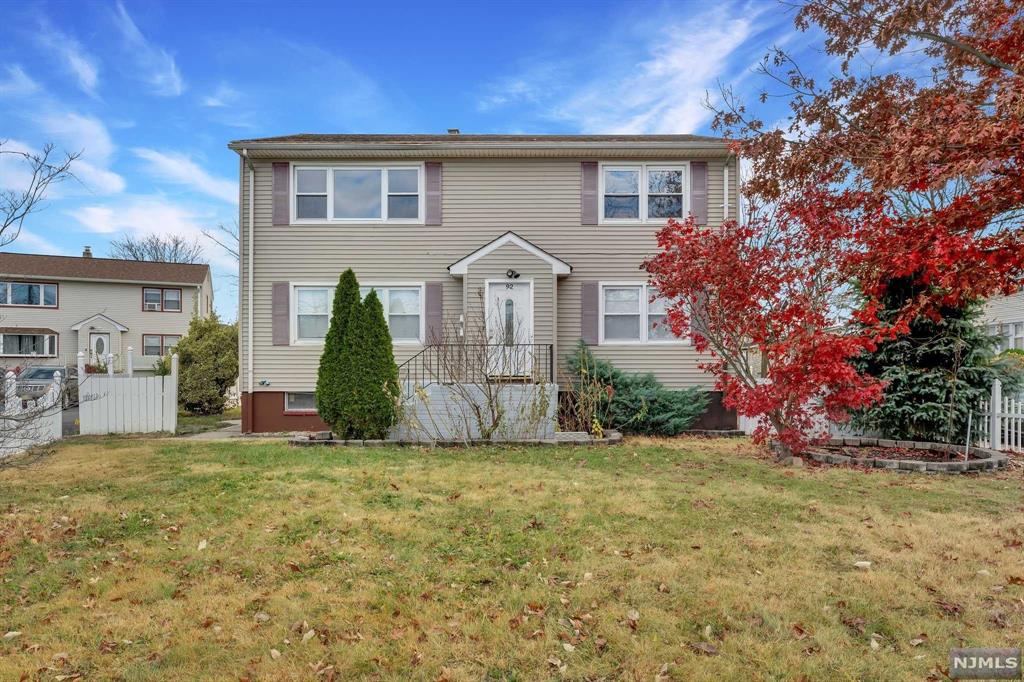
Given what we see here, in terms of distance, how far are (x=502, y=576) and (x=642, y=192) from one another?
10.7 m

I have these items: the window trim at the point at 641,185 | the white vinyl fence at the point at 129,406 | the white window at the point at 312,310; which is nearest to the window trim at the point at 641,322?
the window trim at the point at 641,185

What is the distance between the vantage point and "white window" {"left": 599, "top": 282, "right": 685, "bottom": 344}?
12797 mm

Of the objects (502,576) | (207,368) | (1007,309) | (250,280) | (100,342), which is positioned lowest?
(502,576)

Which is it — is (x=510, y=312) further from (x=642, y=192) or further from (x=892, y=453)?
(x=892, y=453)

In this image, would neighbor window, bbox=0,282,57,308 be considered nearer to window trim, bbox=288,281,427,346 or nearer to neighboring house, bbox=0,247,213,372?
neighboring house, bbox=0,247,213,372

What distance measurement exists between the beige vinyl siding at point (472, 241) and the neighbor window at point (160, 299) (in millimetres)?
21320

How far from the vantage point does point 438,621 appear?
11.0 ft

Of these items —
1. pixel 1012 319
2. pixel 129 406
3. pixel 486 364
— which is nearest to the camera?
pixel 486 364

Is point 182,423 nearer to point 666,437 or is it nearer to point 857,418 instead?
point 666,437

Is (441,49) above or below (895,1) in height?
above

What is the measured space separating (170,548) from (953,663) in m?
5.32

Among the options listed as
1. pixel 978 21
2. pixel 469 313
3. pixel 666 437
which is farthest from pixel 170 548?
pixel 978 21

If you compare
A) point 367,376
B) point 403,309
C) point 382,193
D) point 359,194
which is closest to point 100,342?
point 359,194

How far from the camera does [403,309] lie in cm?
1291
